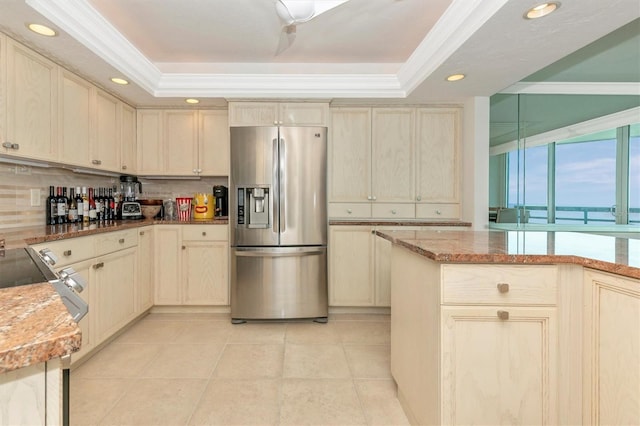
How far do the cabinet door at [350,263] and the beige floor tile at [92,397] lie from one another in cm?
187

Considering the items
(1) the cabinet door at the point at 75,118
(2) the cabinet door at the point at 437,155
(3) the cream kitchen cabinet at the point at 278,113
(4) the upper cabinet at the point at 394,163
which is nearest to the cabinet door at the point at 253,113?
(3) the cream kitchen cabinet at the point at 278,113

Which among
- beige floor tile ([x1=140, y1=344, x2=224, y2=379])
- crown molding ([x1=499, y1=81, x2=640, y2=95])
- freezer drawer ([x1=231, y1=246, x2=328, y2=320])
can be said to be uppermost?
crown molding ([x1=499, y1=81, x2=640, y2=95])

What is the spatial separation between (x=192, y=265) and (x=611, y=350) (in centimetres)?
310

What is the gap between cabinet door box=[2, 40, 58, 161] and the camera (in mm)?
1931

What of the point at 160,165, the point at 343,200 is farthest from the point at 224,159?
the point at 343,200

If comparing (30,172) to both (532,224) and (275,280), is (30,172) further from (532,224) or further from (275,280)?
(532,224)

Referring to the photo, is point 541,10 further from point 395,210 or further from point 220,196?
point 220,196

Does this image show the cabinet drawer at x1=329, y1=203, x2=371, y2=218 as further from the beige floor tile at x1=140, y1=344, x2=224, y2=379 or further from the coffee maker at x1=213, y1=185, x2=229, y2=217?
the beige floor tile at x1=140, y1=344, x2=224, y2=379

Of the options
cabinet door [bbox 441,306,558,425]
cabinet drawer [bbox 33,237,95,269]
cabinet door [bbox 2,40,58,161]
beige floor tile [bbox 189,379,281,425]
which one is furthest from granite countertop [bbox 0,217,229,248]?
cabinet door [bbox 441,306,558,425]

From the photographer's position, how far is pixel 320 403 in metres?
1.84

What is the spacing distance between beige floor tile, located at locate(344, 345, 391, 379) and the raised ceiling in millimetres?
2232

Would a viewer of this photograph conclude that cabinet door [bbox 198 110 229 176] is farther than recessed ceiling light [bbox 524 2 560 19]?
Yes

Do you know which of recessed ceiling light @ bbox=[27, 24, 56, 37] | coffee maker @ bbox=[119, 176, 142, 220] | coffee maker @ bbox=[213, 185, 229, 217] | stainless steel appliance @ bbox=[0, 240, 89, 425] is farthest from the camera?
coffee maker @ bbox=[213, 185, 229, 217]

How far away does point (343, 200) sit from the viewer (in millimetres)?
3371
